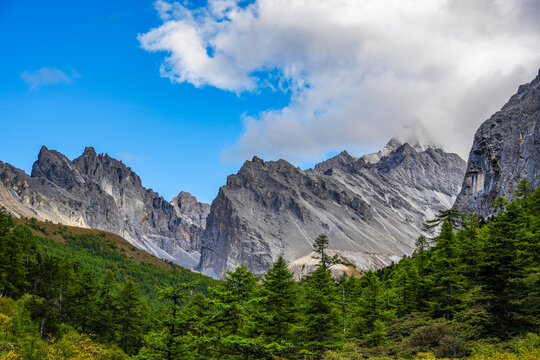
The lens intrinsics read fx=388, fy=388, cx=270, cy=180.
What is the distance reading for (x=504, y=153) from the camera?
145000mm

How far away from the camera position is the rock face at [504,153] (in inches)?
4906

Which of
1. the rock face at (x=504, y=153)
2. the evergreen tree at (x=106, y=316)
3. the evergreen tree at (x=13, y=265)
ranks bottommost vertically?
the evergreen tree at (x=106, y=316)

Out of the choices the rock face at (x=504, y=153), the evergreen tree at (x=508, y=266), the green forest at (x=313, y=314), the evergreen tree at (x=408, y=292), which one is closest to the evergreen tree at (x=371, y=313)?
the green forest at (x=313, y=314)

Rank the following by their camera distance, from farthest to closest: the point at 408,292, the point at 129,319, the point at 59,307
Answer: the point at 129,319, the point at 408,292, the point at 59,307

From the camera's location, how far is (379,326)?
1198 inches

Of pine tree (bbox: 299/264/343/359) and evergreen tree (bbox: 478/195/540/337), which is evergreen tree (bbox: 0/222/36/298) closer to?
pine tree (bbox: 299/264/343/359)

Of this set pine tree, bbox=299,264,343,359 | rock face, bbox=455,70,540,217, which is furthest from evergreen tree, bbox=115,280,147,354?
rock face, bbox=455,70,540,217

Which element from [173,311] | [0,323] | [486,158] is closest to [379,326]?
[173,311]

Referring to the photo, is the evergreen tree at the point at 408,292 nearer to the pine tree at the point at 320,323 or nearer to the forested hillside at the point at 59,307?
the pine tree at the point at 320,323

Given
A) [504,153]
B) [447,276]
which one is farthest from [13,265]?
[504,153]

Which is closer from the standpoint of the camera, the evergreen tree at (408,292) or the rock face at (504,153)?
the evergreen tree at (408,292)

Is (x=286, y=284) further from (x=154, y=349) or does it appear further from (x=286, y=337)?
(x=154, y=349)

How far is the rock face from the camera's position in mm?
124625

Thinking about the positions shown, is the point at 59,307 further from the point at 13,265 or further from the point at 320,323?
the point at 320,323
